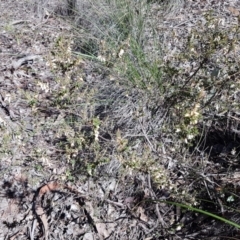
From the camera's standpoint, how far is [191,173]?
7.19 feet

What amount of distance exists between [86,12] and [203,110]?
60.4 inches

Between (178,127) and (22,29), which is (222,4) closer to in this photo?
(22,29)

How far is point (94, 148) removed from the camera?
217cm

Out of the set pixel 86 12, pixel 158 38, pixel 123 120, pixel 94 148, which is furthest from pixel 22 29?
pixel 94 148

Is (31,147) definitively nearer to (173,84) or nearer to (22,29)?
(173,84)

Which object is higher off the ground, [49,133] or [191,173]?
[191,173]

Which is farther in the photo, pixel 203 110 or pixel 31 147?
pixel 31 147

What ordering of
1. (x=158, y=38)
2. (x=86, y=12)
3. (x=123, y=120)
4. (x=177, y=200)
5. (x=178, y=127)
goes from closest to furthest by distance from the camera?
(x=178, y=127), (x=177, y=200), (x=123, y=120), (x=158, y=38), (x=86, y=12)

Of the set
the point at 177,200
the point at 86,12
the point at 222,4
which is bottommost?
the point at 177,200

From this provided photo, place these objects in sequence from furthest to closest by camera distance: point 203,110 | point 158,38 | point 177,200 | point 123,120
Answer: point 158,38
point 123,120
point 203,110
point 177,200

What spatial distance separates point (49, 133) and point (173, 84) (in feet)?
2.84

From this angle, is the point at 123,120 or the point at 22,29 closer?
the point at 123,120

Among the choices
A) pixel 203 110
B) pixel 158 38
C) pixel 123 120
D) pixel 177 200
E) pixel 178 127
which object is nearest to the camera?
pixel 178 127

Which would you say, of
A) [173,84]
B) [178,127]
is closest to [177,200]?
[178,127]
